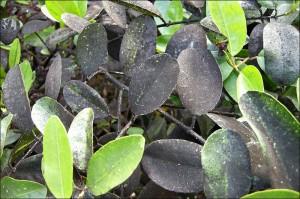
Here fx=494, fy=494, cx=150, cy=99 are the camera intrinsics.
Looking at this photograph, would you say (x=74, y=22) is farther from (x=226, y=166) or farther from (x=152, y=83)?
(x=226, y=166)

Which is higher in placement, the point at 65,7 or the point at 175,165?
the point at 65,7

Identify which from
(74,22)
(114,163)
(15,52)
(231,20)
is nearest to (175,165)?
(114,163)

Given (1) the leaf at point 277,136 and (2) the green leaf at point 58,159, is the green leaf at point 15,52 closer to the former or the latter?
(2) the green leaf at point 58,159

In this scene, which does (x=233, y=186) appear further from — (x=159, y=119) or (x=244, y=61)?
(x=159, y=119)

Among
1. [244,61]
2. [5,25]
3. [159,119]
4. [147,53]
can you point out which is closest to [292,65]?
[244,61]

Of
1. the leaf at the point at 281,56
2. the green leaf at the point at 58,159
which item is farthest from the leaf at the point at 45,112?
the leaf at the point at 281,56

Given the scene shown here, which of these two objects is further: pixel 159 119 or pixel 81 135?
pixel 159 119

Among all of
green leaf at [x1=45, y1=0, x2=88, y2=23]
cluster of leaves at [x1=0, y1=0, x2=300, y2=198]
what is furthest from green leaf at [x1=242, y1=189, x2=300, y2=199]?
green leaf at [x1=45, y1=0, x2=88, y2=23]
